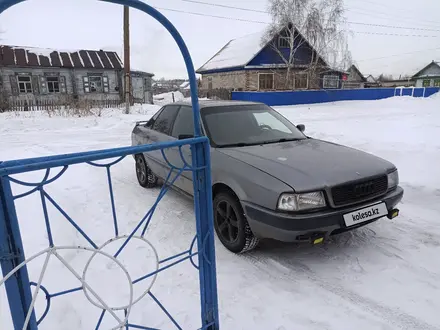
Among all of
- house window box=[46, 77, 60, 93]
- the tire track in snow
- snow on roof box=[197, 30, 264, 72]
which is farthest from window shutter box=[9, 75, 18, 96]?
the tire track in snow

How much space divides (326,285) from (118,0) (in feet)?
8.40

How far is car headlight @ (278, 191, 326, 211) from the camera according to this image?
2.49m

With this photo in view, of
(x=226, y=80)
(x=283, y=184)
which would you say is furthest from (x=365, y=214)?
(x=226, y=80)

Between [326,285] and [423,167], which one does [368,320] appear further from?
[423,167]

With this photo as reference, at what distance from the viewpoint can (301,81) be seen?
27156mm

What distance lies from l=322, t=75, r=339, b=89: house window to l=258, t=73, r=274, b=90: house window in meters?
5.44

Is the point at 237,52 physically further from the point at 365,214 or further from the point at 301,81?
the point at 365,214

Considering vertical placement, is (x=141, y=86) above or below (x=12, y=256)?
above

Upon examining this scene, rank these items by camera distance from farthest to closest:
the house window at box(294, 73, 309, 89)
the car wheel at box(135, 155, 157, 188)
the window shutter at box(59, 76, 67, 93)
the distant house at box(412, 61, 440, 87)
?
the distant house at box(412, 61, 440, 87), the house window at box(294, 73, 309, 89), the window shutter at box(59, 76, 67, 93), the car wheel at box(135, 155, 157, 188)

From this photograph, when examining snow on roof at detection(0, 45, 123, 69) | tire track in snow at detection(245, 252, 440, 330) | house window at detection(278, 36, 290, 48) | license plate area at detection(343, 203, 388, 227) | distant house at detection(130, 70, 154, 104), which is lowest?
tire track in snow at detection(245, 252, 440, 330)

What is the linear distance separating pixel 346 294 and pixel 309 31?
26.3m

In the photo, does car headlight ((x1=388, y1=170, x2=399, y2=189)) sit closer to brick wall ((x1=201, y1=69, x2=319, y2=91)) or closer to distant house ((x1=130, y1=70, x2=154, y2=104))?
brick wall ((x1=201, y1=69, x2=319, y2=91))

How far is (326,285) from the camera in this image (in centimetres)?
255

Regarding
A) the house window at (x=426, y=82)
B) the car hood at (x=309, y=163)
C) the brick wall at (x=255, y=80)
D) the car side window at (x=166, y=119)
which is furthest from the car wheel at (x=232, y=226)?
the house window at (x=426, y=82)
